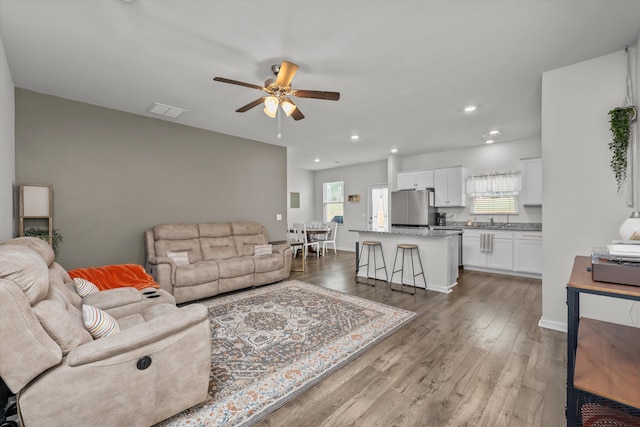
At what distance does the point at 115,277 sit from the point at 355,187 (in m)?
6.53

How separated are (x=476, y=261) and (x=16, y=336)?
643 centimetres

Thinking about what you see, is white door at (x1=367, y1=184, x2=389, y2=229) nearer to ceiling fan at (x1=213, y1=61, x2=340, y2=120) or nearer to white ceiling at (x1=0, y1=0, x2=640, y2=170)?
white ceiling at (x1=0, y1=0, x2=640, y2=170)

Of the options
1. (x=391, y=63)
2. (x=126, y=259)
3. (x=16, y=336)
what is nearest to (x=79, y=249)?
(x=126, y=259)

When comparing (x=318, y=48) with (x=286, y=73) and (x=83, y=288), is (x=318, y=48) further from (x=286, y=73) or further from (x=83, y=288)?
(x=83, y=288)

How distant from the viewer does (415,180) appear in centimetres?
670

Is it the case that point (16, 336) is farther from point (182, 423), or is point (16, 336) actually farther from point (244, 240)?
point (244, 240)

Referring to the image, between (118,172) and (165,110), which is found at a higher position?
(165,110)

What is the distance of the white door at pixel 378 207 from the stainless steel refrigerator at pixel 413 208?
4.09 ft

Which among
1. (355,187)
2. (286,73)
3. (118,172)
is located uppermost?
(286,73)

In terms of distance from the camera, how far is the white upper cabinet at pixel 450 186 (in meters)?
6.02

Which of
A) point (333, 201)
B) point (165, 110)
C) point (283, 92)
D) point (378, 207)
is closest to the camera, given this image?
point (283, 92)

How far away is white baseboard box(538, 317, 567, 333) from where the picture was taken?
2829 millimetres

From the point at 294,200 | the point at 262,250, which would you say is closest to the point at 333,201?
the point at 294,200

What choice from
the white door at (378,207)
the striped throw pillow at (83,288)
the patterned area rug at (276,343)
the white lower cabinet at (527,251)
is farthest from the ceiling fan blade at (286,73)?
the white door at (378,207)
